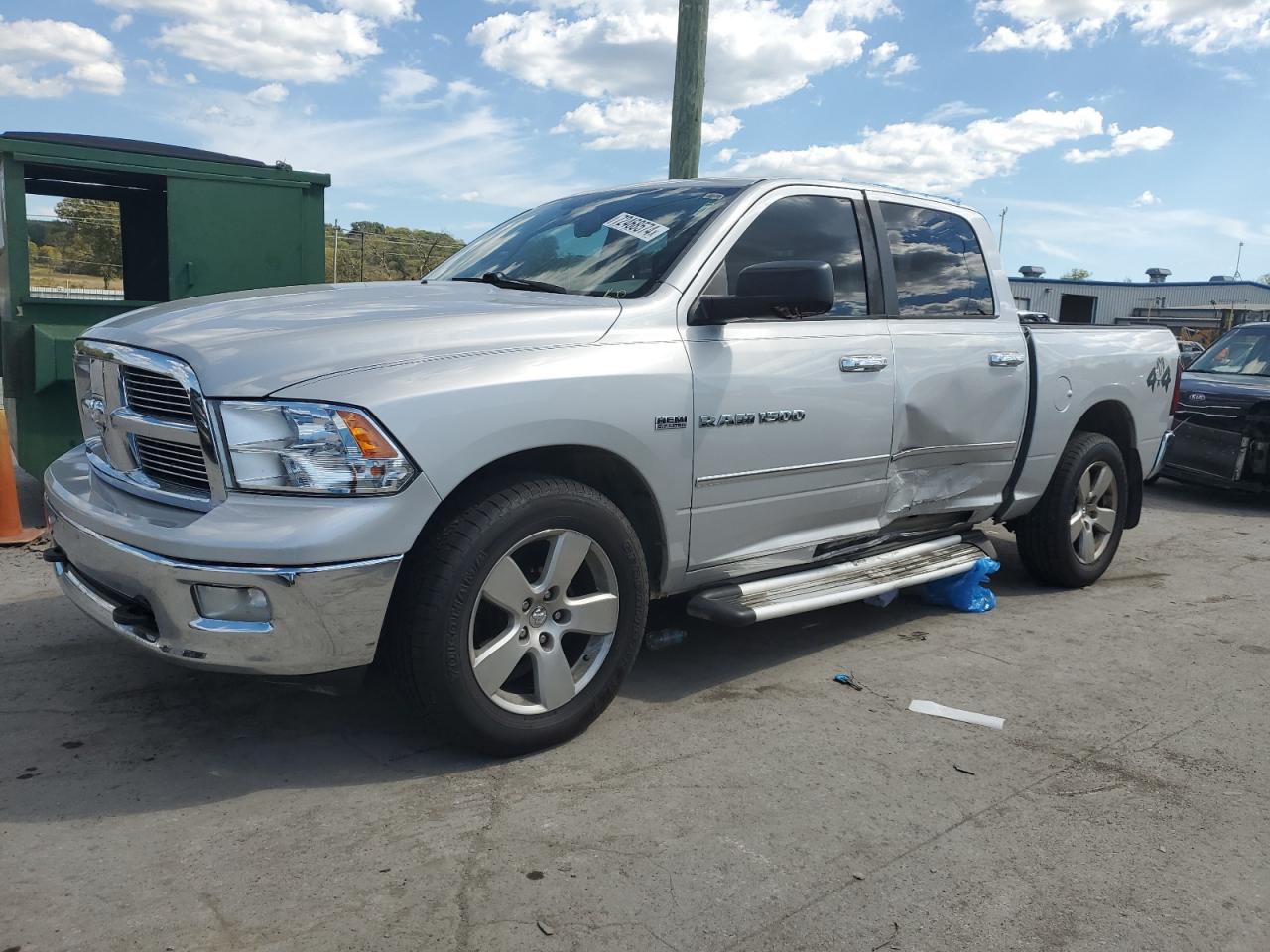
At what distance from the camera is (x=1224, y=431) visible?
A: 9.15 metres

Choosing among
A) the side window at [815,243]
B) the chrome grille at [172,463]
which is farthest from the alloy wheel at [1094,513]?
the chrome grille at [172,463]

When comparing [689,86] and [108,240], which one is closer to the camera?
[108,240]

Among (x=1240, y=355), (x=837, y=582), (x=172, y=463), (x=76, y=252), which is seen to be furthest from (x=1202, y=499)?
(x=76, y=252)

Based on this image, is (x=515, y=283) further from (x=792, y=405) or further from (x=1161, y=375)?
(x=1161, y=375)

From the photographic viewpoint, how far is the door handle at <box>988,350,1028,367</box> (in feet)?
16.1

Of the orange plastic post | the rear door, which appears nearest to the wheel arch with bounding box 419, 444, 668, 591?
the rear door

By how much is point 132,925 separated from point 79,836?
50 centimetres

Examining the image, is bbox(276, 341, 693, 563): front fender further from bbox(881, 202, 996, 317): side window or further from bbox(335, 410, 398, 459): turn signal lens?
bbox(881, 202, 996, 317): side window

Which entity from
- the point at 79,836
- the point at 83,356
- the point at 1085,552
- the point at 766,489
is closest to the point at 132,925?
the point at 79,836

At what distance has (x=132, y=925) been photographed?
244cm

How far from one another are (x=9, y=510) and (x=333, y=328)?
3.82 metres

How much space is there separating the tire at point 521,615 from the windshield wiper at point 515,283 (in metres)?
0.92

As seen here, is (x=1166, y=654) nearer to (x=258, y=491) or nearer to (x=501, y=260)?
(x=501, y=260)

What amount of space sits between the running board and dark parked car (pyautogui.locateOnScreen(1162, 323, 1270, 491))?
16.6 feet
